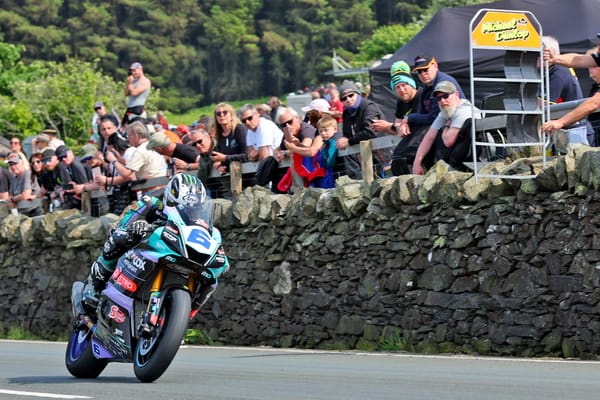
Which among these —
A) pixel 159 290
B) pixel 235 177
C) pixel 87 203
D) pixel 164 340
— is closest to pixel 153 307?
pixel 159 290

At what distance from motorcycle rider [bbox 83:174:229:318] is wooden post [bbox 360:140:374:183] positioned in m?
4.83

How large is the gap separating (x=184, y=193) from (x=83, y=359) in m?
1.88

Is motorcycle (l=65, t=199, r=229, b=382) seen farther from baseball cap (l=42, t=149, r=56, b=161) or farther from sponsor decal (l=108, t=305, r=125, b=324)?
baseball cap (l=42, t=149, r=56, b=161)

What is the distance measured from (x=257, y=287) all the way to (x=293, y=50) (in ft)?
494

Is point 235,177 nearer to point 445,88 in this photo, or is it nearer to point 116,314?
point 445,88

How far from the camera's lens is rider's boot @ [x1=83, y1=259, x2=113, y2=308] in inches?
454

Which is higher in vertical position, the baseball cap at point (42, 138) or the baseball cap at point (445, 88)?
the baseball cap at point (445, 88)

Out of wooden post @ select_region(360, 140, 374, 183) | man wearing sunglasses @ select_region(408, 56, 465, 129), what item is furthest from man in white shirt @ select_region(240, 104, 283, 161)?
man wearing sunglasses @ select_region(408, 56, 465, 129)

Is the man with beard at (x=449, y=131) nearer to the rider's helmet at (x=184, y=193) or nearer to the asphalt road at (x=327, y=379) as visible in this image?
the asphalt road at (x=327, y=379)

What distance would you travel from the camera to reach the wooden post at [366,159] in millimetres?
15672

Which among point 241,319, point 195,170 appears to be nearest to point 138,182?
point 195,170

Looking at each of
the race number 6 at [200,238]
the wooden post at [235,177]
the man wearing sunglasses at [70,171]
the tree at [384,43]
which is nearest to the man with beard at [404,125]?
the wooden post at [235,177]

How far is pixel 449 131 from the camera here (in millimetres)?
14234

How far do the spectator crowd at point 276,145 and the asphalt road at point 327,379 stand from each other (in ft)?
7.80
